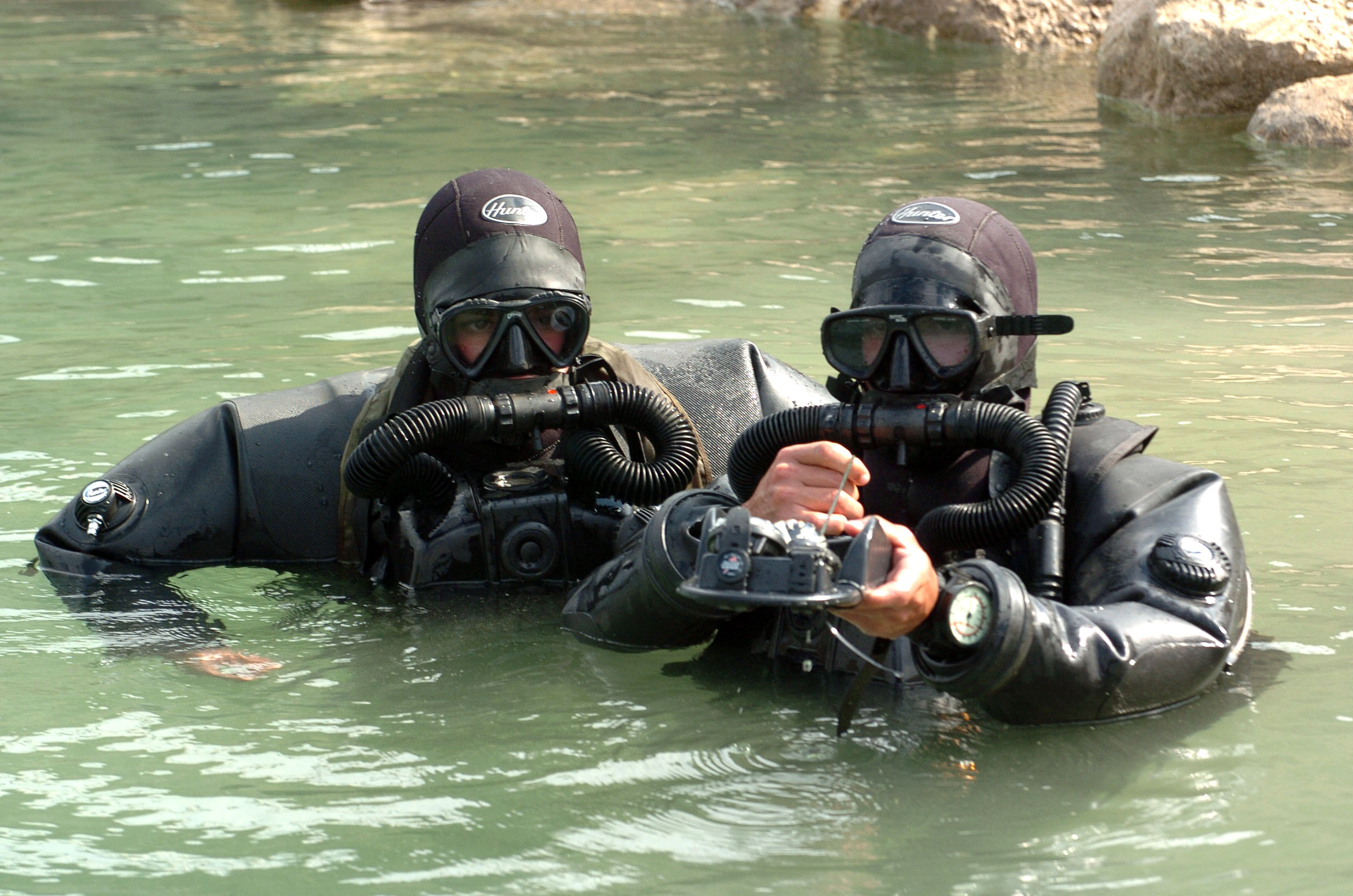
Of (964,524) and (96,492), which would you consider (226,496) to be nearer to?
(96,492)

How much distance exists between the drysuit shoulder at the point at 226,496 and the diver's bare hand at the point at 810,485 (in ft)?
6.01

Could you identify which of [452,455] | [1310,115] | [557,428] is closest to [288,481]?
[452,455]

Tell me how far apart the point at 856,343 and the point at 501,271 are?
1.04 m

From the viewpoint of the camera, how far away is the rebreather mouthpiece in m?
4.09

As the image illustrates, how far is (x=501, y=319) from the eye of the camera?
12.3 ft

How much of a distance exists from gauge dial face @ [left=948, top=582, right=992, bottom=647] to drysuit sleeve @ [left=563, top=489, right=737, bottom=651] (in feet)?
1.59

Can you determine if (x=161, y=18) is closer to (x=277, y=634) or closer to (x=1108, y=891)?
(x=277, y=634)

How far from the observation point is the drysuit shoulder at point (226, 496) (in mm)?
4156

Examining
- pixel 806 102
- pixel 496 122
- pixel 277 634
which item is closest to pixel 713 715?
pixel 277 634

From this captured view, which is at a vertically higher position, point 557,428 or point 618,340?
point 557,428

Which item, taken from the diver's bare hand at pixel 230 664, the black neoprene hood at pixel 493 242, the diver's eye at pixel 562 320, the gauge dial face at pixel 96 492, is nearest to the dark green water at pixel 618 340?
the diver's bare hand at pixel 230 664

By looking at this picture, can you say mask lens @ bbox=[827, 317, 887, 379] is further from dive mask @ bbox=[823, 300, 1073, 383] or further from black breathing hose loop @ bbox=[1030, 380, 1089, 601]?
black breathing hose loop @ bbox=[1030, 380, 1089, 601]

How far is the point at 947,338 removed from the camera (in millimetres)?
3176

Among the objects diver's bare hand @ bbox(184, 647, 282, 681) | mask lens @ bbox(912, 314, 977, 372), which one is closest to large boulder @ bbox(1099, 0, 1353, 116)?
mask lens @ bbox(912, 314, 977, 372)
